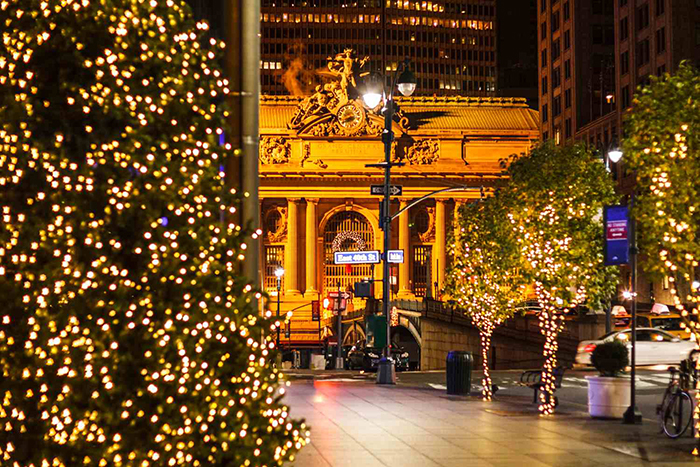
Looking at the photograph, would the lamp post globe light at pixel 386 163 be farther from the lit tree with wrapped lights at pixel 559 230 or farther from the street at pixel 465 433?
the lit tree with wrapped lights at pixel 559 230

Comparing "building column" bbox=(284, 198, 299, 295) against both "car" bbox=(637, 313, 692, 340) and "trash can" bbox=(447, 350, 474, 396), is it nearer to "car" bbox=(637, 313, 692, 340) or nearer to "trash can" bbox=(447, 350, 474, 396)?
"car" bbox=(637, 313, 692, 340)

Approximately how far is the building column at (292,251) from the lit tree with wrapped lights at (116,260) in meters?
90.4

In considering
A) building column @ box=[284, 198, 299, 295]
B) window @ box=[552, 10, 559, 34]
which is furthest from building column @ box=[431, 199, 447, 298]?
window @ box=[552, 10, 559, 34]

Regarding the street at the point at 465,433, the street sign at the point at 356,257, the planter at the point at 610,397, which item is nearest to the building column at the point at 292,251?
the street sign at the point at 356,257

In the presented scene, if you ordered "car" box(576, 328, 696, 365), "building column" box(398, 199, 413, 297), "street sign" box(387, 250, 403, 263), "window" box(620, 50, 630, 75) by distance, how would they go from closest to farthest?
"street sign" box(387, 250, 403, 263) → "car" box(576, 328, 696, 365) → "building column" box(398, 199, 413, 297) → "window" box(620, 50, 630, 75)

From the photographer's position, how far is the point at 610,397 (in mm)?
23406

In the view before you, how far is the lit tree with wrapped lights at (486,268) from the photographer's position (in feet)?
89.0

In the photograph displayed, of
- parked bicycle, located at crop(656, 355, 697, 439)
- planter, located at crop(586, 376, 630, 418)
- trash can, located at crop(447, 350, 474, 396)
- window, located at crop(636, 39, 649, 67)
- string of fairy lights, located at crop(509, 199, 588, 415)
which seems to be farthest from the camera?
window, located at crop(636, 39, 649, 67)

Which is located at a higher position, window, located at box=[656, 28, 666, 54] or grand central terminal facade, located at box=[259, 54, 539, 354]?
window, located at box=[656, 28, 666, 54]

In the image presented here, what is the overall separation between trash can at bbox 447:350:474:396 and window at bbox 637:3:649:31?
75.5 metres

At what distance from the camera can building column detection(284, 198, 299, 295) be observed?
321 feet

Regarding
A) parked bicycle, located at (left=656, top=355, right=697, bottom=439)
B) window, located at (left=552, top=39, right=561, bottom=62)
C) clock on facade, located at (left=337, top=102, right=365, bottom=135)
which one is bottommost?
parked bicycle, located at (left=656, top=355, right=697, bottom=439)

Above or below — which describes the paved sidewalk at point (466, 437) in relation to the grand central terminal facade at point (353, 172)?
below

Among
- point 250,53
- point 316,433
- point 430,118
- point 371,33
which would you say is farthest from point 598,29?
point 250,53
